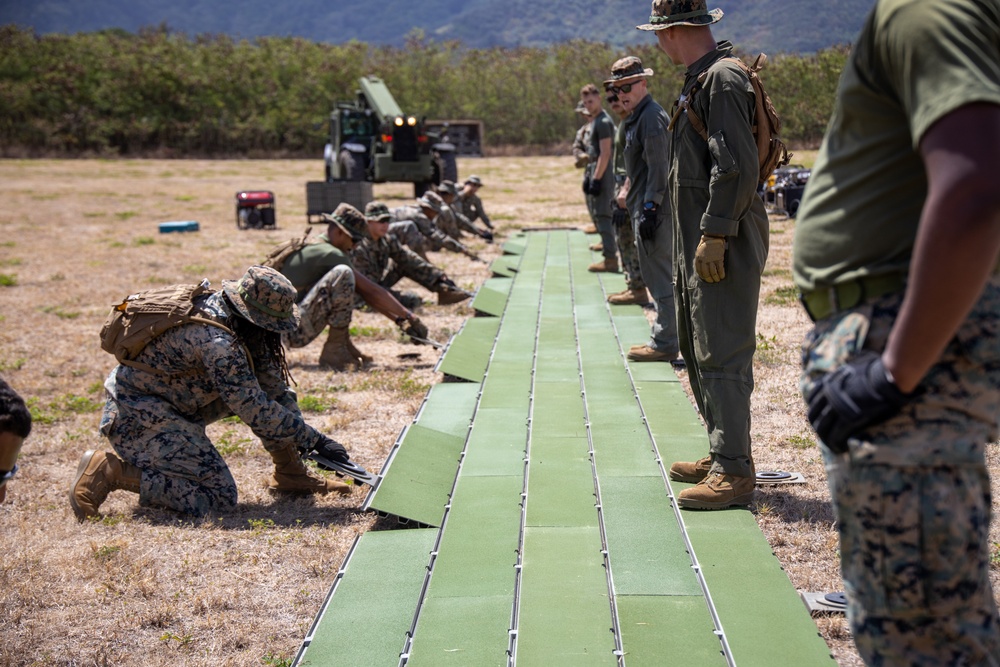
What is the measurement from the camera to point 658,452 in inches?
196

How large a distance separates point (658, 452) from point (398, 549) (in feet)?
5.07

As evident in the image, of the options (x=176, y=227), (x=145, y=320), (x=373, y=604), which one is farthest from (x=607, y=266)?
(x=176, y=227)

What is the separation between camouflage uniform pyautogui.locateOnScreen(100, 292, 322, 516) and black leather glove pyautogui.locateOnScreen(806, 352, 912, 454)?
308 cm

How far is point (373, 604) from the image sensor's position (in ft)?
11.4

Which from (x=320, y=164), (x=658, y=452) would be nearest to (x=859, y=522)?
(x=658, y=452)

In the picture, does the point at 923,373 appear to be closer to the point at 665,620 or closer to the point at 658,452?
the point at 665,620

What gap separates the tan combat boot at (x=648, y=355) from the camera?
6.84 meters

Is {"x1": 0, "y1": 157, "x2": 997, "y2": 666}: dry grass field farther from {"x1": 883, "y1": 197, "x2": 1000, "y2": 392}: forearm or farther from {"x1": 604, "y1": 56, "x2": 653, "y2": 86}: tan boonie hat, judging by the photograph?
{"x1": 604, "y1": 56, "x2": 653, "y2": 86}: tan boonie hat

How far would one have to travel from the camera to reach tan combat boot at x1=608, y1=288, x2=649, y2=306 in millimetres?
8953

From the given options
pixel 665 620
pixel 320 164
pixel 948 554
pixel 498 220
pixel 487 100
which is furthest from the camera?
pixel 487 100

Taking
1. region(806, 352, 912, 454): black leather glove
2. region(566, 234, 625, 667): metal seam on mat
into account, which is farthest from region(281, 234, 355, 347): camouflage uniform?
region(806, 352, 912, 454): black leather glove

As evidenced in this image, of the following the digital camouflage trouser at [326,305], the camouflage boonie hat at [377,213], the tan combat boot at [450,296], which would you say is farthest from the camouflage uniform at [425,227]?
the digital camouflage trouser at [326,305]

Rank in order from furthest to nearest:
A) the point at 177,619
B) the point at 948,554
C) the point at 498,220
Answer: the point at 498,220 → the point at 177,619 → the point at 948,554

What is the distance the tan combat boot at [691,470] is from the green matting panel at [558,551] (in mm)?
60
